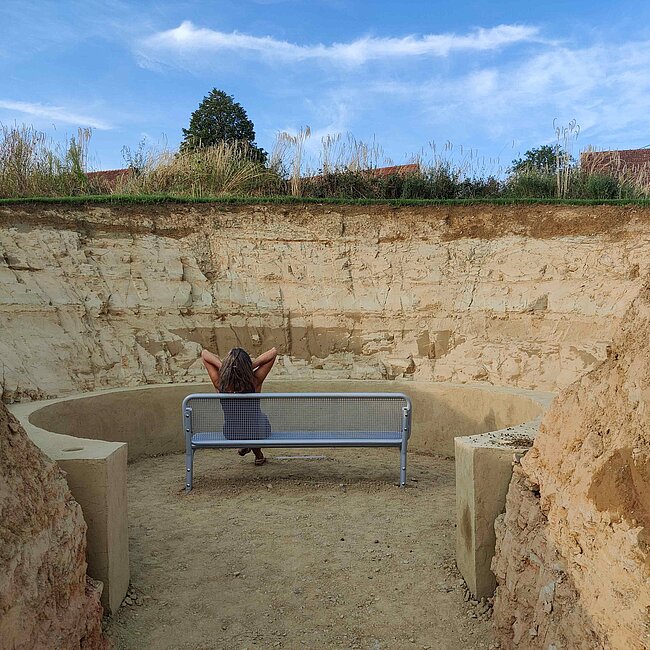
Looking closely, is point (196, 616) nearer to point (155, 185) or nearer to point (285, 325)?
point (285, 325)

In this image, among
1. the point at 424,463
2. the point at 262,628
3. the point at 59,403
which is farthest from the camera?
the point at 424,463

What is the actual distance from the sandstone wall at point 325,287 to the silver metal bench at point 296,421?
100 inches

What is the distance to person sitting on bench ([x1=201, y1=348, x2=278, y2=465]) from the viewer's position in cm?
594

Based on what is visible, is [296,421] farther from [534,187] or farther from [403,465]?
[534,187]

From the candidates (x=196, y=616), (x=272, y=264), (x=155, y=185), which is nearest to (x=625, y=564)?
(x=196, y=616)

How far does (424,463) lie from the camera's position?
23.6 ft

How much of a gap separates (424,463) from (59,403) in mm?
3927

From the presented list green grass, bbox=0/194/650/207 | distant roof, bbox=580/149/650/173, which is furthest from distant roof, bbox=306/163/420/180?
distant roof, bbox=580/149/650/173

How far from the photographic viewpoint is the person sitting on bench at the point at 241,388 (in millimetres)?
5941

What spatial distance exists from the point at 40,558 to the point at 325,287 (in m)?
6.88

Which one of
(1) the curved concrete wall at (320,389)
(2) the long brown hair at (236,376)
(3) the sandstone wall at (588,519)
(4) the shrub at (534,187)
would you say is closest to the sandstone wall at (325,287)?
(1) the curved concrete wall at (320,389)

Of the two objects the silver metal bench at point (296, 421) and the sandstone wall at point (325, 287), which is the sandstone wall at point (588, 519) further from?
the sandstone wall at point (325, 287)

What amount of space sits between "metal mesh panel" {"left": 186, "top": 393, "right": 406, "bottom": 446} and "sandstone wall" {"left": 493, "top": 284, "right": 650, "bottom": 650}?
2.60 metres

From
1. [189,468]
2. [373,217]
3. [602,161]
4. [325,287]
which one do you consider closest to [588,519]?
[189,468]
